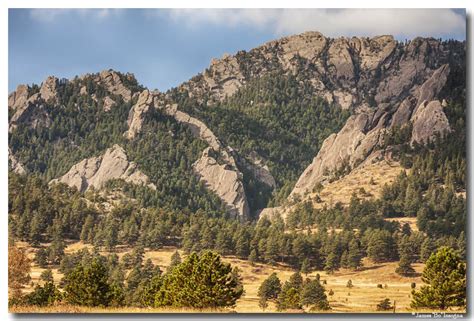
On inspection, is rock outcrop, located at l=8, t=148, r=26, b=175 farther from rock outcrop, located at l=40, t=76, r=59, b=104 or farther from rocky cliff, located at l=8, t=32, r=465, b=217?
rock outcrop, located at l=40, t=76, r=59, b=104

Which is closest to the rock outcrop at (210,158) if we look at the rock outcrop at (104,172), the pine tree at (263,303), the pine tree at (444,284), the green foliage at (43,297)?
the rock outcrop at (104,172)

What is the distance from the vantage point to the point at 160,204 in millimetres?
141000

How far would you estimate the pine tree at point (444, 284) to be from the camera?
131ft

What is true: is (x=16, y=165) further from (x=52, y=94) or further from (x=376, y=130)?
(x=376, y=130)

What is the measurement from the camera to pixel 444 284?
137 feet

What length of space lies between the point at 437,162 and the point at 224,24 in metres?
80.4

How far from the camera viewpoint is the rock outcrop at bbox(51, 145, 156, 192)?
153m

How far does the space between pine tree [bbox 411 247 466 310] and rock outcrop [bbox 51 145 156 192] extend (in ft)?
355

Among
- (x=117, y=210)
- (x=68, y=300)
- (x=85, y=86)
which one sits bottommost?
(x=68, y=300)

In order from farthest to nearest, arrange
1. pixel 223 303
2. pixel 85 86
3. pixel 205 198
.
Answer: pixel 85 86 → pixel 205 198 → pixel 223 303

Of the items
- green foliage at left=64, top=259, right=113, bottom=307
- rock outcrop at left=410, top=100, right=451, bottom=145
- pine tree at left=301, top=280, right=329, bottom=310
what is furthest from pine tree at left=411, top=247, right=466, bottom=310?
rock outcrop at left=410, top=100, right=451, bottom=145

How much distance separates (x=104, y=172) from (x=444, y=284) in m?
124

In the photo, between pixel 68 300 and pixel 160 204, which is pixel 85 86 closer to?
pixel 160 204
